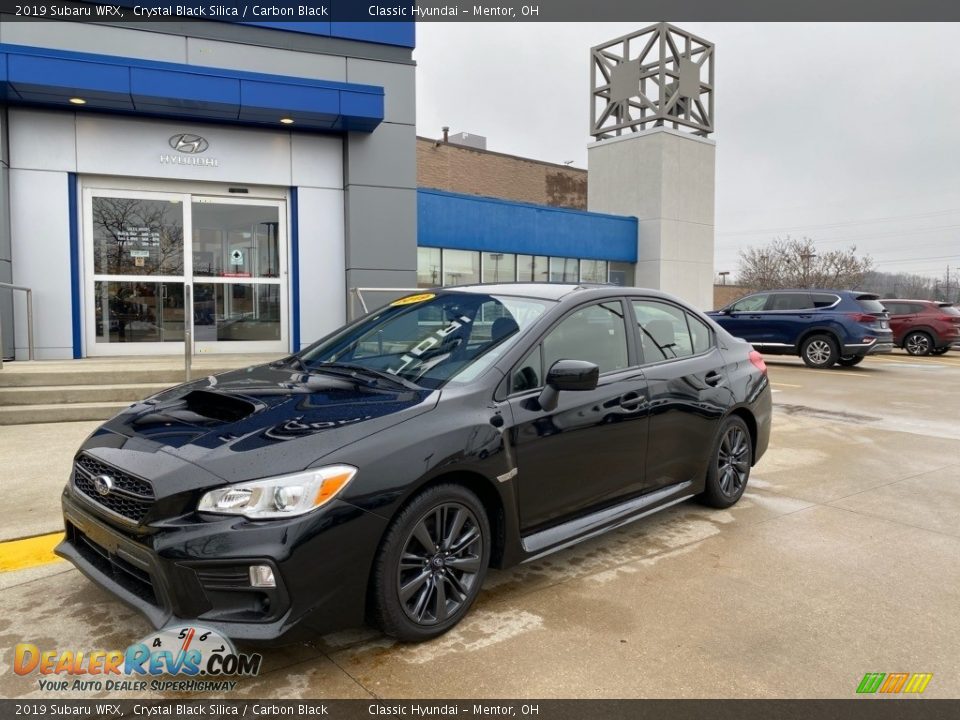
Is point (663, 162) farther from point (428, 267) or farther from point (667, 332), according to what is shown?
point (667, 332)

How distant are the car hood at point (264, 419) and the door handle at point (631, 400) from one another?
1.27m

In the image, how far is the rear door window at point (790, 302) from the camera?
16.0 m

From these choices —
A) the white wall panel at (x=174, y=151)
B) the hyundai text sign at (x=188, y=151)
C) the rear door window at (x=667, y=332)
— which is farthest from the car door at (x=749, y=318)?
the rear door window at (x=667, y=332)

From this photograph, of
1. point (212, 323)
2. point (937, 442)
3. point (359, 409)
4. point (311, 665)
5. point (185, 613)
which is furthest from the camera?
point (212, 323)

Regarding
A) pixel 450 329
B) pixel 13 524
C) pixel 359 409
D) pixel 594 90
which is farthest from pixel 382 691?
pixel 594 90

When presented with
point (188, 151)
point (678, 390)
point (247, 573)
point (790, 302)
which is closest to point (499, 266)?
point (790, 302)

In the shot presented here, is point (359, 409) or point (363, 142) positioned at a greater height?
point (363, 142)

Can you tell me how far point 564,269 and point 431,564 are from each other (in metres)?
20.5

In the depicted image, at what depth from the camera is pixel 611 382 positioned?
402 cm

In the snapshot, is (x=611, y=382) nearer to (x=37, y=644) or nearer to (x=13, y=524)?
(x=37, y=644)

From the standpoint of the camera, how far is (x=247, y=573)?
8.46ft

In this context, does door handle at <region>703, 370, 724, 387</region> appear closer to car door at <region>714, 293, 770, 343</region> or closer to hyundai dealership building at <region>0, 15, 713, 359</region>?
hyundai dealership building at <region>0, 15, 713, 359</region>

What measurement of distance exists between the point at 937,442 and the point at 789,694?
6.31 metres

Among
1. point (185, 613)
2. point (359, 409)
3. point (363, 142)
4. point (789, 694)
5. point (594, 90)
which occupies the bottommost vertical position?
point (789, 694)
